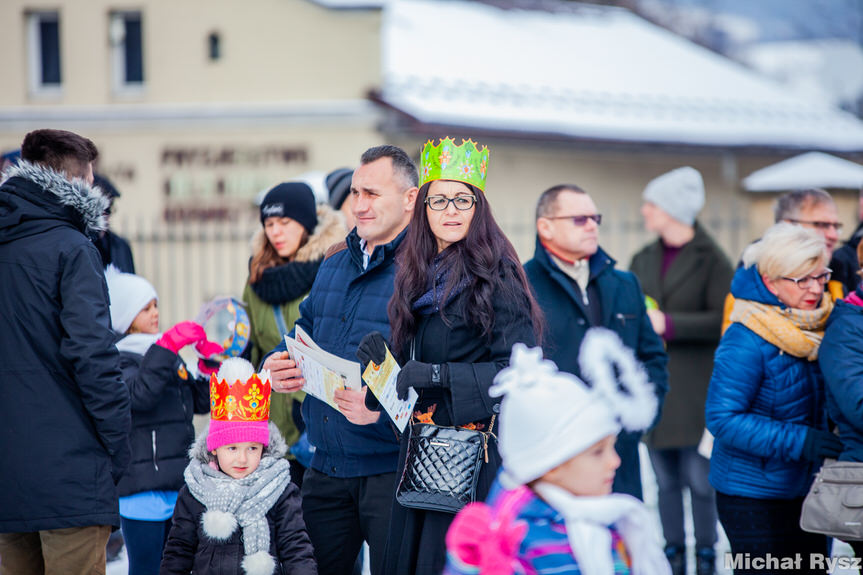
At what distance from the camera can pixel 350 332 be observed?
417cm

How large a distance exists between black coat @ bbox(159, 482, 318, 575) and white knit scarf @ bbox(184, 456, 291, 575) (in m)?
0.04

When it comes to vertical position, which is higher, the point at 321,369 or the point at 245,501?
the point at 321,369

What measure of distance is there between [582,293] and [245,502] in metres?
2.12

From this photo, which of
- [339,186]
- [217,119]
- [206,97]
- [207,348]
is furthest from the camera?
[206,97]

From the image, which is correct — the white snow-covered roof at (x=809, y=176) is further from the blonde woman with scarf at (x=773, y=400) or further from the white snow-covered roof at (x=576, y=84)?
the blonde woman with scarf at (x=773, y=400)

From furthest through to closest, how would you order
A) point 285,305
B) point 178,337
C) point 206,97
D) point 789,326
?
point 206,97, point 285,305, point 178,337, point 789,326

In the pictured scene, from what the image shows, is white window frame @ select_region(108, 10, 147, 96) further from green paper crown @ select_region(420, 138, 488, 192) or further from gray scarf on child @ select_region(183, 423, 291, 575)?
green paper crown @ select_region(420, 138, 488, 192)

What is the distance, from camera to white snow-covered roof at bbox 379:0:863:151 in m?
15.5

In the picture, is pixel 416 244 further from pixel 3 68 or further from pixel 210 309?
pixel 3 68

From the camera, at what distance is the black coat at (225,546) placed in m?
3.98

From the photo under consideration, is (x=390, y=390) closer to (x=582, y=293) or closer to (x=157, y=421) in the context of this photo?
(x=157, y=421)

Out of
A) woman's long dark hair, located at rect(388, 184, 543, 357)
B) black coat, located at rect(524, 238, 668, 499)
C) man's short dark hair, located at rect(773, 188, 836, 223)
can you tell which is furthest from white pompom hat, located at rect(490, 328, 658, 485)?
man's short dark hair, located at rect(773, 188, 836, 223)

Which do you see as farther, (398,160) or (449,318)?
(398,160)

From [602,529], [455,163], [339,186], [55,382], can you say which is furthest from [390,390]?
[339,186]
